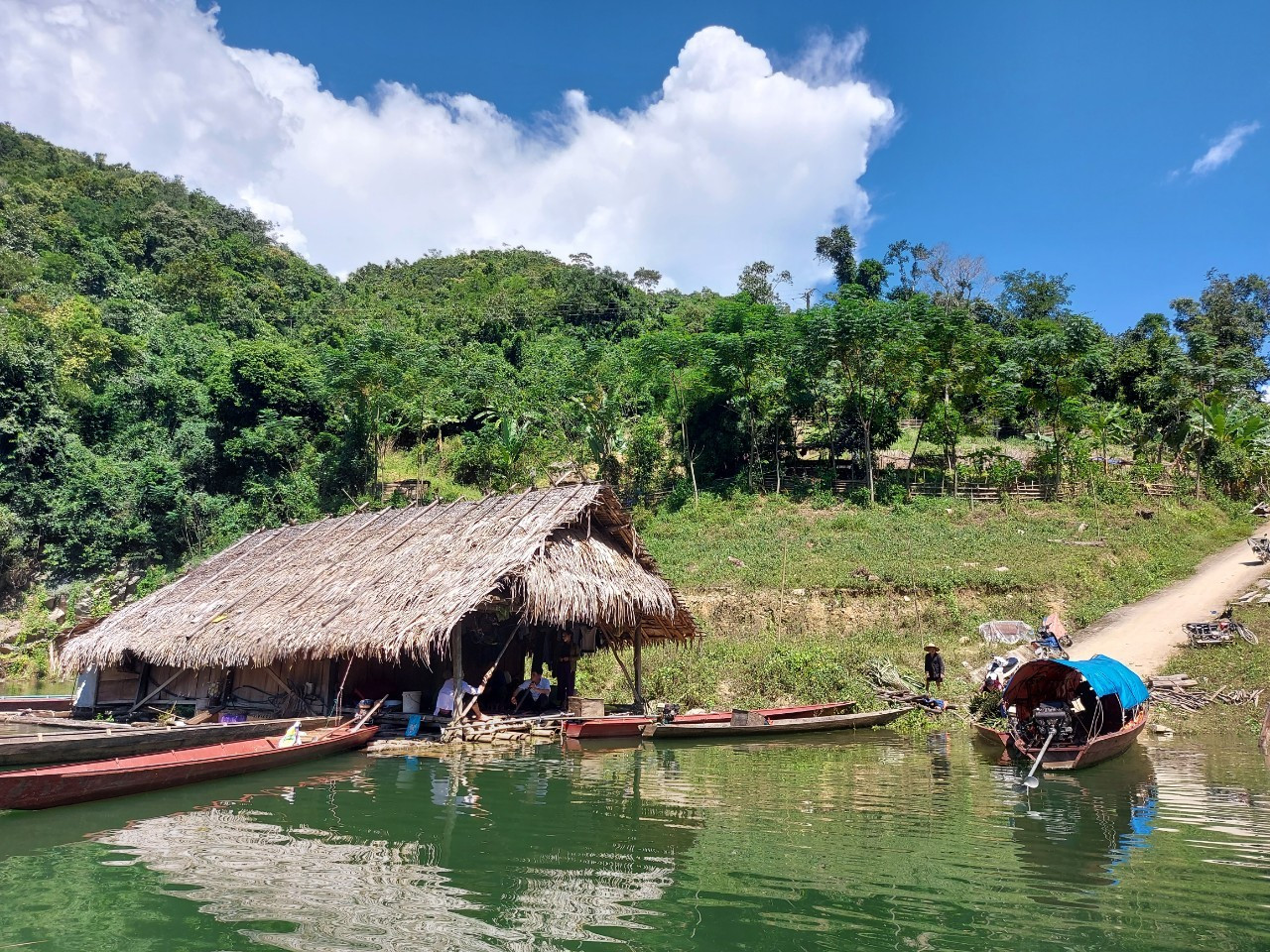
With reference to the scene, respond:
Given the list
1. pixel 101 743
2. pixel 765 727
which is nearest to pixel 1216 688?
pixel 765 727

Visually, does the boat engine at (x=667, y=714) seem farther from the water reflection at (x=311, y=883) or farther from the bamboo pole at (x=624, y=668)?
the water reflection at (x=311, y=883)

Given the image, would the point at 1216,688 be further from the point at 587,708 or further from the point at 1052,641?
the point at 587,708

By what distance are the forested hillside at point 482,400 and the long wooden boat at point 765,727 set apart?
19.1m

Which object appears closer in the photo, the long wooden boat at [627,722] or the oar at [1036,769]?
the oar at [1036,769]

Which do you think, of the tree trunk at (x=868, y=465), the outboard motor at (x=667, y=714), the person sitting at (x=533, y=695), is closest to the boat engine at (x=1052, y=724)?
the outboard motor at (x=667, y=714)

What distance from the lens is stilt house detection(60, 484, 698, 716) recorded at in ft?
44.4

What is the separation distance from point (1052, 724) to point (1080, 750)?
20.8 inches

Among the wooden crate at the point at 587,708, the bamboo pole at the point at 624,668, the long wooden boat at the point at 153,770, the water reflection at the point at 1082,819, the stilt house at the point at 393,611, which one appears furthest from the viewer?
the bamboo pole at the point at 624,668

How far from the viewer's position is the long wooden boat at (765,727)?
583 inches

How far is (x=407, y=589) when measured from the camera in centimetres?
1386

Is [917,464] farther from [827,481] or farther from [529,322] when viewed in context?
[529,322]

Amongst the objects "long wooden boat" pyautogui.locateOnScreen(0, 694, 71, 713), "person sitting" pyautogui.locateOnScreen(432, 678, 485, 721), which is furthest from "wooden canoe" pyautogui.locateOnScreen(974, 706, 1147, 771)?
"long wooden boat" pyautogui.locateOnScreen(0, 694, 71, 713)

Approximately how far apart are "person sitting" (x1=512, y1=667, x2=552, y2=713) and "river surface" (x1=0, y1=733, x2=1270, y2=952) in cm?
353

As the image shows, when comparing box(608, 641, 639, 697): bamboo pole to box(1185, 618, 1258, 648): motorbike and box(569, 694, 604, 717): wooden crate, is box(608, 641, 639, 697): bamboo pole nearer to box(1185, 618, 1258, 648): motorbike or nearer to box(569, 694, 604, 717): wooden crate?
box(569, 694, 604, 717): wooden crate
